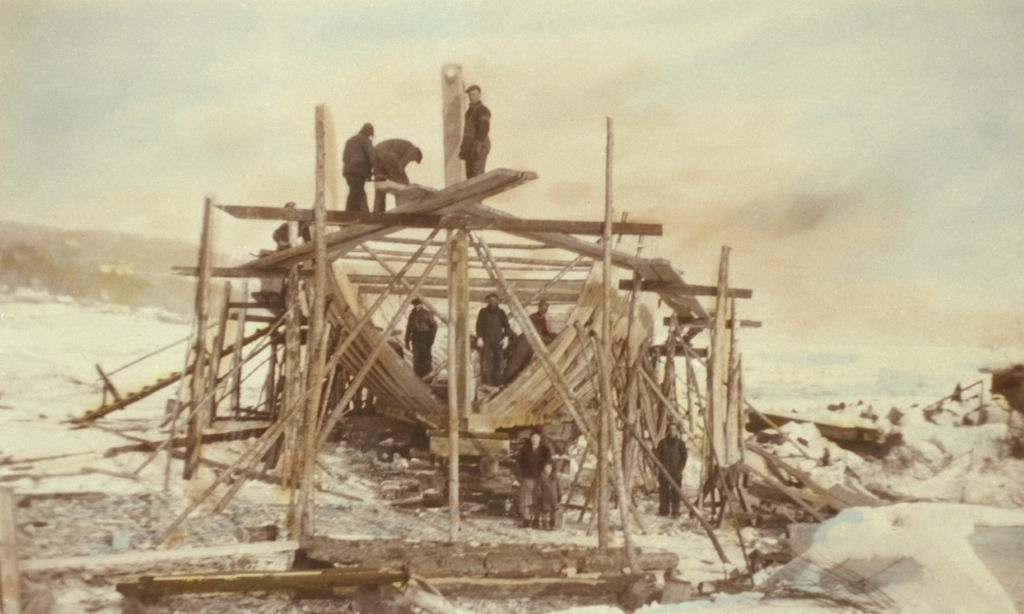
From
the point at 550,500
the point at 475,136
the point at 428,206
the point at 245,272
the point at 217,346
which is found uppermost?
the point at 475,136

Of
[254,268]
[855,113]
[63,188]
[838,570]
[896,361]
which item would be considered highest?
[855,113]

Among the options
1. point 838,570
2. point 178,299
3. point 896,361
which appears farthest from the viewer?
point 178,299

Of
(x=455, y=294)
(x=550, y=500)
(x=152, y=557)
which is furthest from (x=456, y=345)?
(x=152, y=557)

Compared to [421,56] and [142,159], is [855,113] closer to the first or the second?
[421,56]

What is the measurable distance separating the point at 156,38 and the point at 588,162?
3.02 m

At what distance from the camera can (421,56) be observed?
6188 millimetres

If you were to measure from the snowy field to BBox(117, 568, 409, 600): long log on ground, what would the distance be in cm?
18

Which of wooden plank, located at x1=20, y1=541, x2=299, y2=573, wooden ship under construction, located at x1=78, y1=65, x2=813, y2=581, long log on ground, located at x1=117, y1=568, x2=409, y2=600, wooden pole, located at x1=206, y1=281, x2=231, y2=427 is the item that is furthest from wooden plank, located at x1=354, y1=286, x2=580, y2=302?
long log on ground, located at x1=117, y1=568, x2=409, y2=600

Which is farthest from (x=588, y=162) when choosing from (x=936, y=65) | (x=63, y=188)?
(x=63, y=188)

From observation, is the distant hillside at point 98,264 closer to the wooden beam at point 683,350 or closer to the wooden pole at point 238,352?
the wooden pole at point 238,352

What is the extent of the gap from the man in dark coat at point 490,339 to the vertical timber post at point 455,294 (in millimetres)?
828

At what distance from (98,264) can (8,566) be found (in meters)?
2.20

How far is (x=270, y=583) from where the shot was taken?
5.02 metres

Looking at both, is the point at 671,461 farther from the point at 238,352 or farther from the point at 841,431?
the point at 238,352
